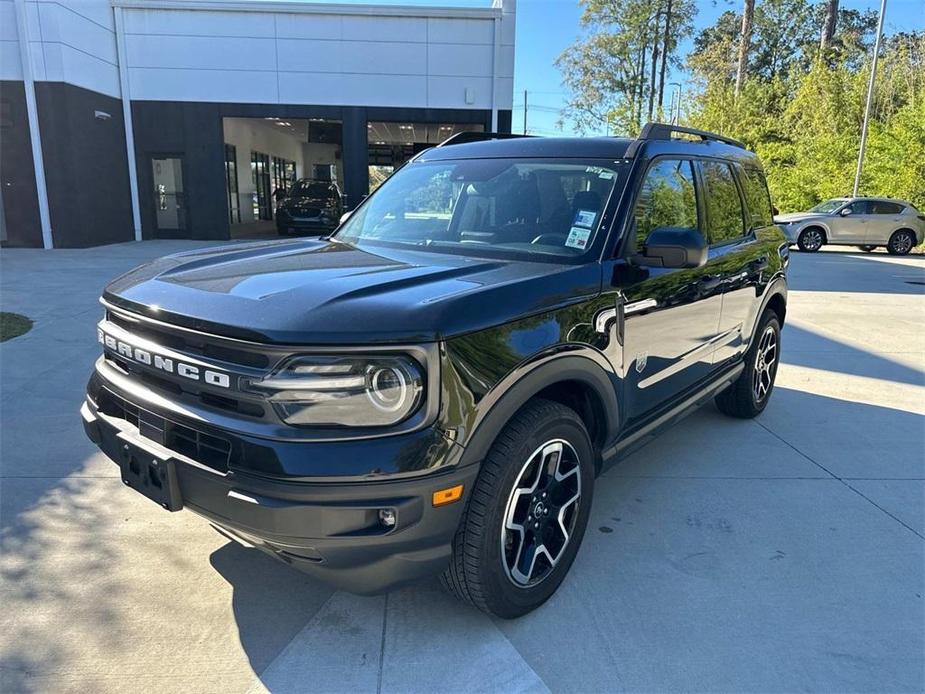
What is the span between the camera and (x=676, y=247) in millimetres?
2771

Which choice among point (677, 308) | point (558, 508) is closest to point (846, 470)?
point (677, 308)

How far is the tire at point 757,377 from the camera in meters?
4.76

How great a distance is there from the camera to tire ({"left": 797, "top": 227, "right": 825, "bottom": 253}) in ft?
64.5

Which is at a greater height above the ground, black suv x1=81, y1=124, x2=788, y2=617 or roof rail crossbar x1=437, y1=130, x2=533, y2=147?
roof rail crossbar x1=437, y1=130, x2=533, y2=147

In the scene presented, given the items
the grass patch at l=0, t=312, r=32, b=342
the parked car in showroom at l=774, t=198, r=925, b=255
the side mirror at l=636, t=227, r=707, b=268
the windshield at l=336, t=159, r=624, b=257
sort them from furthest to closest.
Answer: the parked car in showroom at l=774, t=198, r=925, b=255 → the grass patch at l=0, t=312, r=32, b=342 → the windshield at l=336, t=159, r=624, b=257 → the side mirror at l=636, t=227, r=707, b=268

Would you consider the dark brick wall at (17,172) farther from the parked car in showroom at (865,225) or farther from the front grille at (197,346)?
the parked car in showroom at (865,225)

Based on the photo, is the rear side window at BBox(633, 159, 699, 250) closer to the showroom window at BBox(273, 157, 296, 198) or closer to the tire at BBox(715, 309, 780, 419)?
the tire at BBox(715, 309, 780, 419)

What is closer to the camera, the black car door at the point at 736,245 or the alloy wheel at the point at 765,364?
the black car door at the point at 736,245

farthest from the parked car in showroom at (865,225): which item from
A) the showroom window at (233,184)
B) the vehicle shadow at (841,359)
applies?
the showroom window at (233,184)

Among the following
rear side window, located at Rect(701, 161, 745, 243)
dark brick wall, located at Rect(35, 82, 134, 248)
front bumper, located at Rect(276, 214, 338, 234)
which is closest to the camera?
rear side window, located at Rect(701, 161, 745, 243)

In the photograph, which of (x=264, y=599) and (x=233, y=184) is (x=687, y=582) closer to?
(x=264, y=599)

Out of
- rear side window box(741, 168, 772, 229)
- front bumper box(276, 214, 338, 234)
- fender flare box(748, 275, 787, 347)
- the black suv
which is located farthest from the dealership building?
the black suv

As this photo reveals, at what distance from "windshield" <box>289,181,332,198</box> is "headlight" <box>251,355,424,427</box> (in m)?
19.4

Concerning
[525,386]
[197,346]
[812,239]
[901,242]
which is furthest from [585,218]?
[901,242]
